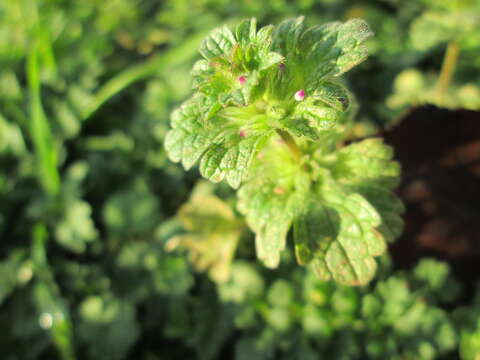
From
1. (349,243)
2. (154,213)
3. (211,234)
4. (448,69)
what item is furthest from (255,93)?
(448,69)

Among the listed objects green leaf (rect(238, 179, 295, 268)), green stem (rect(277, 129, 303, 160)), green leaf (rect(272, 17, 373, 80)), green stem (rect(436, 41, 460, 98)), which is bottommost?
green stem (rect(436, 41, 460, 98))

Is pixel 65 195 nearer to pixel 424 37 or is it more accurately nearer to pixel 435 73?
pixel 424 37

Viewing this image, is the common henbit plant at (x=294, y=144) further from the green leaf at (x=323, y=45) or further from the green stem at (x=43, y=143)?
the green stem at (x=43, y=143)

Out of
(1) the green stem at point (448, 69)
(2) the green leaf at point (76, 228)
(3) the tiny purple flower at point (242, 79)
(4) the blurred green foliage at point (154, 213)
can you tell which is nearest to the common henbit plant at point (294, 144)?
(3) the tiny purple flower at point (242, 79)

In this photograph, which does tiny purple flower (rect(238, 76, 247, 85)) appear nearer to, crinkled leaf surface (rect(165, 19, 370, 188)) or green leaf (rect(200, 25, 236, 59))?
crinkled leaf surface (rect(165, 19, 370, 188))

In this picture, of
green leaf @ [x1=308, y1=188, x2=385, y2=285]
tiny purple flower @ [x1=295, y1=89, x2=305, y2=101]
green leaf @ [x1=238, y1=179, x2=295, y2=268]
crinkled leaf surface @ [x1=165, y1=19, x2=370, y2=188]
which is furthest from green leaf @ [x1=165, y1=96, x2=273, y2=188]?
green leaf @ [x1=308, y1=188, x2=385, y2=285]

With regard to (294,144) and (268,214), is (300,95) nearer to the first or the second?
(294,144)
